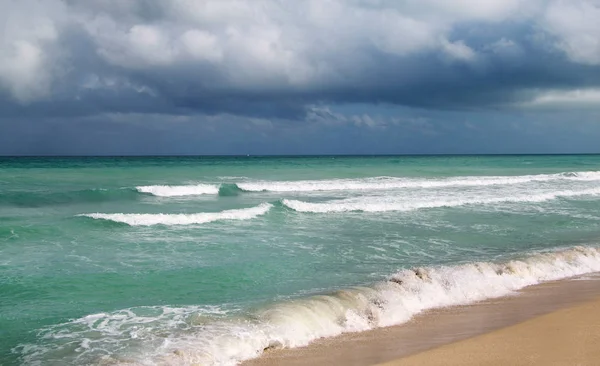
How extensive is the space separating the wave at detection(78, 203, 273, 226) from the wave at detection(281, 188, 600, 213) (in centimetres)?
257

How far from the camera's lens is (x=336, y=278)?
955 centimetres

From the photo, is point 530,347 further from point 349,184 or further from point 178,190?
point 349,184

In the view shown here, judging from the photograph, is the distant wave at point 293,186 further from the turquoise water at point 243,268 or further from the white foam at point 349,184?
the turquoise water at point 243,268

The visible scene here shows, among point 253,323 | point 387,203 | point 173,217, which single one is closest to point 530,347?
point 253,323

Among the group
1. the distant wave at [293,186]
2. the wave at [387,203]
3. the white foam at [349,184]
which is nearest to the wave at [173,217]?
the wave at [387,203]

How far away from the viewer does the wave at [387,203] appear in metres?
20.4

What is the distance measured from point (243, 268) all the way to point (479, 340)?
17.6 ft

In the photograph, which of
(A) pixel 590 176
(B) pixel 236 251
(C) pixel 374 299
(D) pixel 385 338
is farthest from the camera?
(A) pixel 590 176

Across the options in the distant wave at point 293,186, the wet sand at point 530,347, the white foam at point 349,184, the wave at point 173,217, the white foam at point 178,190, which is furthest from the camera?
the white foam at point 349,184

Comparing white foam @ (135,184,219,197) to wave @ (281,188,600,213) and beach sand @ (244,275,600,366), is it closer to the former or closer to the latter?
wave @ (281,188,600,213)

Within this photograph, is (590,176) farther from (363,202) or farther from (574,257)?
(574,257)

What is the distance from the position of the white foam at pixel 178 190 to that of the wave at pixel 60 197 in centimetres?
114

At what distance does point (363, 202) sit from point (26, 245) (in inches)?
530

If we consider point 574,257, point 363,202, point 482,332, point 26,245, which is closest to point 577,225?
point 574,257
